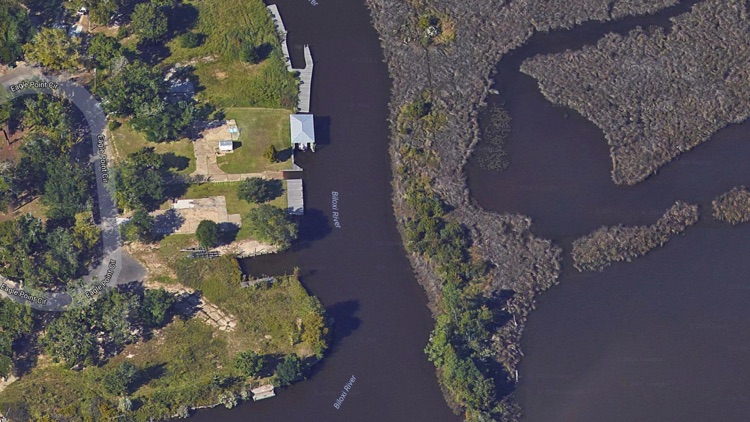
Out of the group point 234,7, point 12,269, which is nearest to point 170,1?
point 234,7

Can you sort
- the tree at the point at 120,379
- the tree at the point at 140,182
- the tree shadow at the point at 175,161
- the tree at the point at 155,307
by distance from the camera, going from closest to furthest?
the tree at the point at 120,379 → the tree at the point at 155,307 → the tree at the point at 140,182 → the tree shadow at the point at 175,161

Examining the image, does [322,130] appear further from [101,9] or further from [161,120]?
[101,9]

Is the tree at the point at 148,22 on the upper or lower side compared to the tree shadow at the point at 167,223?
upper

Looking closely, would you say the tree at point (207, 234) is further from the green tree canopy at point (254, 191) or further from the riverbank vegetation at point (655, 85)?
the riverbank vegetation at point (655, 85)

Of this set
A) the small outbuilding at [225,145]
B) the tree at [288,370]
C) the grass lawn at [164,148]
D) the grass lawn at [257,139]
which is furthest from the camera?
the grass lawn at [257,139]

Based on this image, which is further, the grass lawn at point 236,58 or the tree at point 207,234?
the grass lawn at point 236,58

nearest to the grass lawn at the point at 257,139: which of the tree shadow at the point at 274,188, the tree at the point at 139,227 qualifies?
the tree shadow at the point at 274,188

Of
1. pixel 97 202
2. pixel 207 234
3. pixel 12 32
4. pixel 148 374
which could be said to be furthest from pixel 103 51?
pixel 148 374

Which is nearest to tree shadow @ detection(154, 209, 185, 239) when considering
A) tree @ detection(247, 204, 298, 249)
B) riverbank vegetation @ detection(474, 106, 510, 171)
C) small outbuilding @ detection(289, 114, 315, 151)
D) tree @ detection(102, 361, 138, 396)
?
tree @ detection(247, 204, 298, 249)
